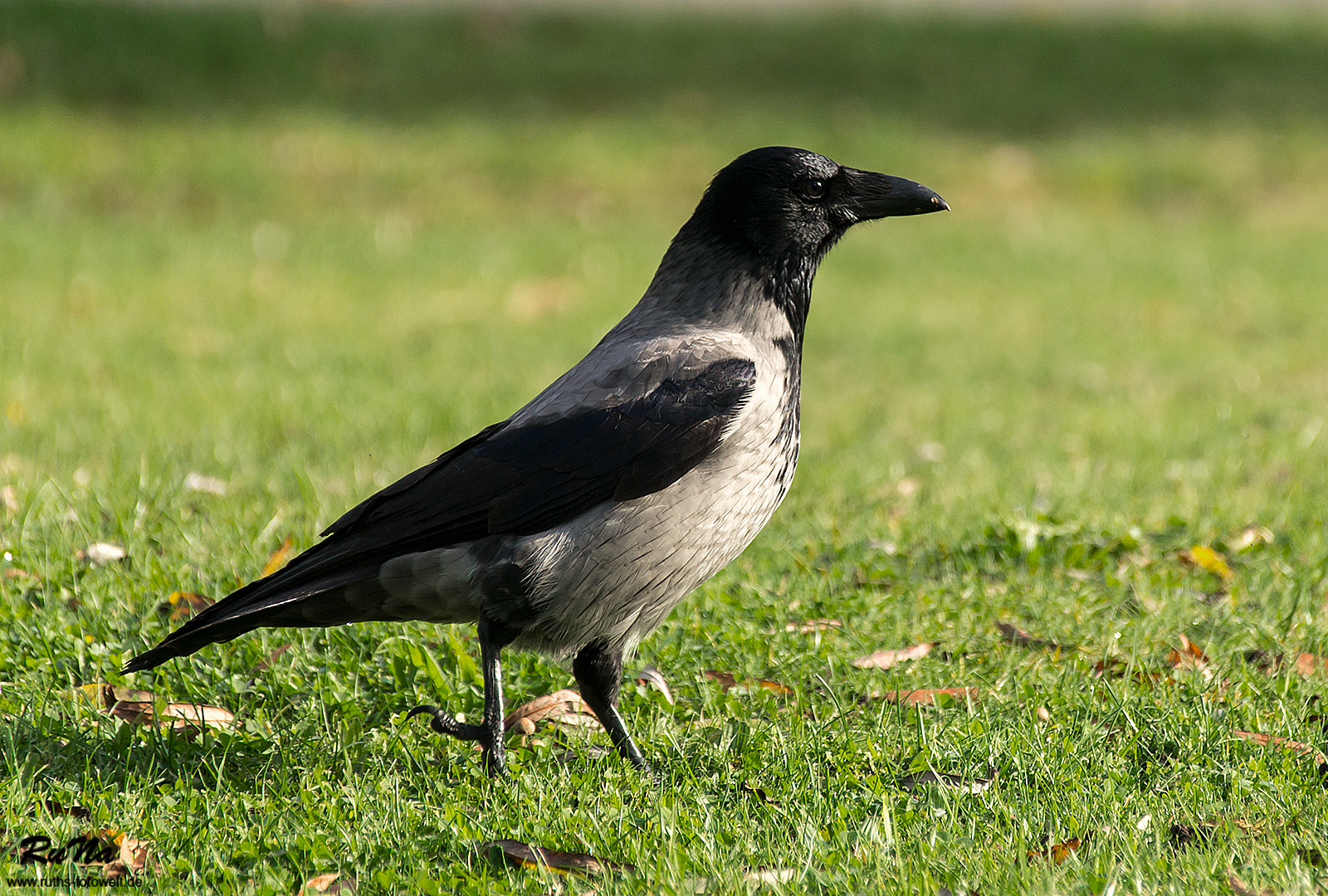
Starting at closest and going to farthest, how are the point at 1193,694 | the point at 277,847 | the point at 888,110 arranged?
the point at 277,847
the point at 1193,694
the point at 888,110

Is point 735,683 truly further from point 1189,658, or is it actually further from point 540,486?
point 1189,658

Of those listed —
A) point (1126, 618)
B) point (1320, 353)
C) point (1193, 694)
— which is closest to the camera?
point (1193, 694)

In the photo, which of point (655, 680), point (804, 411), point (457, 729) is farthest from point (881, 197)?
point (804, 411)

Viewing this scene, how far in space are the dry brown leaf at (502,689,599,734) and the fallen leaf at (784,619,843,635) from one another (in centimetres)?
68

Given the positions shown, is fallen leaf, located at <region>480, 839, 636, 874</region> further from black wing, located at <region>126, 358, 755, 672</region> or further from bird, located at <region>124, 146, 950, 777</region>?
black wing, located at <region>126, 358, 755, 672</region>

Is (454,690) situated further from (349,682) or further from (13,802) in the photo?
(13,802)

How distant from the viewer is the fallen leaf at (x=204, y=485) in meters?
5.29

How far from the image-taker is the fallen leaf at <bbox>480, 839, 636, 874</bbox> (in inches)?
113

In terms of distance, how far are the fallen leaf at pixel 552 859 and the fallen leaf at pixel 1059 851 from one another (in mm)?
859

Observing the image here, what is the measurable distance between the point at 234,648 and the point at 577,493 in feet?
4.06

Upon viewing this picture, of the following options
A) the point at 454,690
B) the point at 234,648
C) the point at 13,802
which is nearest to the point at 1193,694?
the point at 454,690

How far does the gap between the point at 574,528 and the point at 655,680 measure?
639mm

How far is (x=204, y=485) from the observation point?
536 cm

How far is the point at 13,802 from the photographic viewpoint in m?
3.11
